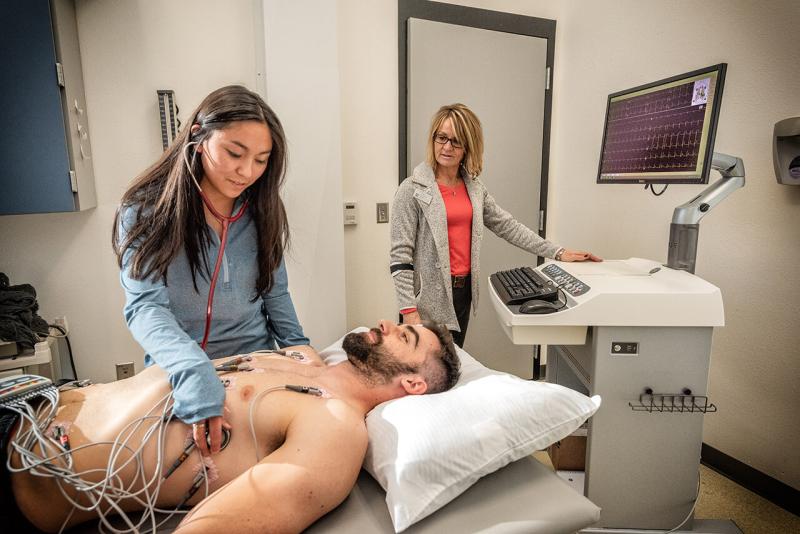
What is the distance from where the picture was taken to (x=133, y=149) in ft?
7.29

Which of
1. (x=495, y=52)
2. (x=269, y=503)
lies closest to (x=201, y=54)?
(x=495, y=52)

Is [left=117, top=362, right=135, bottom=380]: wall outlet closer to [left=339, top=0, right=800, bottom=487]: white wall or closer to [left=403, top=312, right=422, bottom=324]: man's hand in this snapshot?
[left=339, top=0, right=800, bottom=487]: white wall

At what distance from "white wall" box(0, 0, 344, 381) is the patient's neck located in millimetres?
1128

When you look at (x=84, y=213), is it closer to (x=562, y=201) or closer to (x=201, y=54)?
(x=201, y=54)

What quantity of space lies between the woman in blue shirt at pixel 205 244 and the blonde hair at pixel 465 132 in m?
0.89

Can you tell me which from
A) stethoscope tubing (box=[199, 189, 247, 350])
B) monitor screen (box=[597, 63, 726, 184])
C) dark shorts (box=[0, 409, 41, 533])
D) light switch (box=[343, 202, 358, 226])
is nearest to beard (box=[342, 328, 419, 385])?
stethoscope tubing (box=[199, 189, 247, 350])

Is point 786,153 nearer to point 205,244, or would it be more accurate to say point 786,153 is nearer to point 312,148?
point 312,148

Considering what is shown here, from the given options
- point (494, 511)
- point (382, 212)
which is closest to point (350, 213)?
point (382, 212)

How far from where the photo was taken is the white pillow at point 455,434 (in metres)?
1.00

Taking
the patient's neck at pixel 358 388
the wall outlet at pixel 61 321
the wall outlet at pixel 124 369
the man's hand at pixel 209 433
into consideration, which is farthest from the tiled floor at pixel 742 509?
the wall outlet at pixel 61 321

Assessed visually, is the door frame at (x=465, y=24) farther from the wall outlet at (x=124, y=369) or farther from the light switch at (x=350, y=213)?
the wall outlet at (x=124, y=369)

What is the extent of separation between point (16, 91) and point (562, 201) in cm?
271

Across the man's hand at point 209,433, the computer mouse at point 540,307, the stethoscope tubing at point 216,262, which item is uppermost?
the stethoscope tubing at point 216,262

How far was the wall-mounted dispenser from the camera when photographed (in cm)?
175
